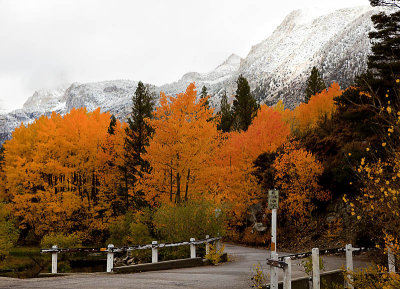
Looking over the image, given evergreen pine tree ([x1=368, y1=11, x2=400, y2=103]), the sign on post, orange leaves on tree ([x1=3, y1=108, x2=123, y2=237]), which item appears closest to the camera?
the sign on post

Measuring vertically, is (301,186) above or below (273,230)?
above

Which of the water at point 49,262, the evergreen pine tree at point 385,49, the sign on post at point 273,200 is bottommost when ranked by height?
the water at point 49,262

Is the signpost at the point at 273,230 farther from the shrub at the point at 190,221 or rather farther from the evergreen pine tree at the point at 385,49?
the evergreen pine tree at the point at 385,49

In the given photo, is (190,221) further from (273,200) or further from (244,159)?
(244,159)

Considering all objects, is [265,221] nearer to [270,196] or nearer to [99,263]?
[99,263]

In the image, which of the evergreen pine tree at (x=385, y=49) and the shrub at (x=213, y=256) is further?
the evergreen pine tree at (x=385, y=49)

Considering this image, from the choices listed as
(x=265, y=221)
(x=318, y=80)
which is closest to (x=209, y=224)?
(x=265, y=221)

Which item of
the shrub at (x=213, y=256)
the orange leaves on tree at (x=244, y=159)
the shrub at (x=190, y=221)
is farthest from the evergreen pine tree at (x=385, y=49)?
the shrub at (x=213, y=256)

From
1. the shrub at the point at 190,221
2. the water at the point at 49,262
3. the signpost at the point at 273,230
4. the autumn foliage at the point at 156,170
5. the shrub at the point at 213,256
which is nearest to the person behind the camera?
the signpost at the point at 273,230

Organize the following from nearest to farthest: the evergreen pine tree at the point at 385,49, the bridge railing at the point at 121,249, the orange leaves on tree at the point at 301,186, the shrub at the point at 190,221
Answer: the bridge railing at the point at 121,249 < the shrub at the point at 190,221 < the evergreen pine tree at the point at 385,49 < the orange leaves on tree at the point at 301,186

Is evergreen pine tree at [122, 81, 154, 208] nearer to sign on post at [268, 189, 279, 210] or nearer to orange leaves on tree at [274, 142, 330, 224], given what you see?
orange leaves on tree at [274, 142, 330, 224]

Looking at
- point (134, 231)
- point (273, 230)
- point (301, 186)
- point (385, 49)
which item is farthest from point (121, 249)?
point (385, 49)

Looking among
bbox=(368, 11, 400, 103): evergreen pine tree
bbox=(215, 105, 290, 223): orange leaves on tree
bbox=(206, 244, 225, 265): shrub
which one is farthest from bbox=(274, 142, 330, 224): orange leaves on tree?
bbox=(206, 244, 225, 265): shrub

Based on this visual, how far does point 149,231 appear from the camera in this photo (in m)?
22.1
